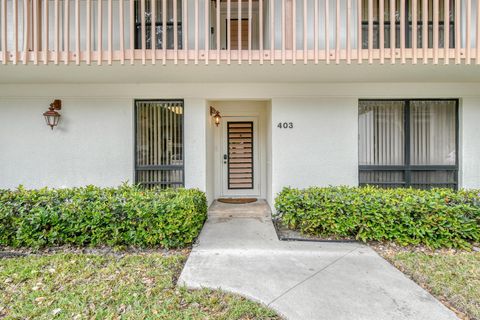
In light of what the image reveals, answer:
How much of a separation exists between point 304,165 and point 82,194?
4112 mm

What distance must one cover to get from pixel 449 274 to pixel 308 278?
167cm

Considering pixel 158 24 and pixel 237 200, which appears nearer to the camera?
pixel 158 24

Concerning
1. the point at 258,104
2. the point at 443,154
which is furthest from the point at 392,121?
the point at 258,104

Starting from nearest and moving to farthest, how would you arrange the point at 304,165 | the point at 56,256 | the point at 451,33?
the point at 56,256 → the point at 451,33 → the point at 304,165

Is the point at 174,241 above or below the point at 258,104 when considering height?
below

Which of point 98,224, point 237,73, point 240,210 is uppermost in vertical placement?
point 237,73

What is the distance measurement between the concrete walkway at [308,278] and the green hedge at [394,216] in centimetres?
34

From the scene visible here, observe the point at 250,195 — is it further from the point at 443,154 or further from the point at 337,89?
the point at 443,154

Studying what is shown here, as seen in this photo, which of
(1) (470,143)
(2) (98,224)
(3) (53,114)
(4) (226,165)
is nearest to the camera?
(2) (98,224)

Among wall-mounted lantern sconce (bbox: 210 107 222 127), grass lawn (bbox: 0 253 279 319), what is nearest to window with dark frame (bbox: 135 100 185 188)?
wall-mounted lantern sconce (bbox: 210 107 222 127)

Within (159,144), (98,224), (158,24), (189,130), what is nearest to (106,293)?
(98,224)

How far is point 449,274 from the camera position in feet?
10.3

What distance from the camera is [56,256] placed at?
3.64m

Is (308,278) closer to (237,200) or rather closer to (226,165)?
(237,200)
